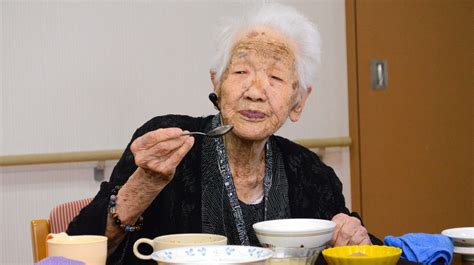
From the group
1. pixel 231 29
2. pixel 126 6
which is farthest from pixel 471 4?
pixel 231 29

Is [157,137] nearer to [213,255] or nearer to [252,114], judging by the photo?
[213,255]

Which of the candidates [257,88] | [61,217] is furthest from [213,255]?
[61,217]

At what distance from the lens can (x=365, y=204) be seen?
4.00 metres

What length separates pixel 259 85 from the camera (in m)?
2.00

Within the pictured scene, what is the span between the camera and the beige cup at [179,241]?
1384 millimetres

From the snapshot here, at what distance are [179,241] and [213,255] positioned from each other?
13 centimetres

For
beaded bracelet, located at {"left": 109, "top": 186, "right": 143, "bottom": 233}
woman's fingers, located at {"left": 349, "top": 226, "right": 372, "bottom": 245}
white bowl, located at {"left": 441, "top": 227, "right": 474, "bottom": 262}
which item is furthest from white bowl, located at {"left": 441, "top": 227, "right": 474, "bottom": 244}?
beaded bracelet, located at {"left": 109, "top": 186, "right": 143, "bottom": 233}

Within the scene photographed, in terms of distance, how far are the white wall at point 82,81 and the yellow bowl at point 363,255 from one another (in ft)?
6.89

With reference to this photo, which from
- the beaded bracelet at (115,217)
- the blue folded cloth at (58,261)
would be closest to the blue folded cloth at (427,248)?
the beaded bracelet at (115,217)

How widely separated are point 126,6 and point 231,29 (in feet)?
4.65

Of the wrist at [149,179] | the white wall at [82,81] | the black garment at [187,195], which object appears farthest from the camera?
the white wall at [82,81]

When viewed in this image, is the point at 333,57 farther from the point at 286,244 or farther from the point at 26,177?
the point at 286,244

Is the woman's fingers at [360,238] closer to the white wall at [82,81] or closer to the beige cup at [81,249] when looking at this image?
the beige cup at [81,249]

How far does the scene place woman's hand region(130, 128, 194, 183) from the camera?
1529 millimetres
